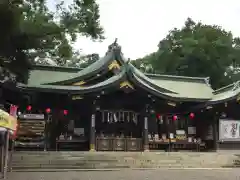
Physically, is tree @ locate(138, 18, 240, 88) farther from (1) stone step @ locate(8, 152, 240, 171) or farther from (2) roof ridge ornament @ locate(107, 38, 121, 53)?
(1) stone step @ locate(8, 152, 240, 171)

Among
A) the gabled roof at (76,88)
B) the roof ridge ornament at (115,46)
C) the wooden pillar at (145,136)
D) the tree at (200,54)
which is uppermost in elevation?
the tree at (200,54)

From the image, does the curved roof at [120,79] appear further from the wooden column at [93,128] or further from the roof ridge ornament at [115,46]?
the wooden column at [93,128]

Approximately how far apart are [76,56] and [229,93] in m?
31.0

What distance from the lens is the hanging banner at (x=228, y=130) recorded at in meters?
22.0

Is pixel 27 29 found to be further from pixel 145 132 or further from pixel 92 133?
pixel 145 132

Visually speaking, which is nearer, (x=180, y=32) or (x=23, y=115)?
(x=23, y=115)

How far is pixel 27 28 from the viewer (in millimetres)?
12102

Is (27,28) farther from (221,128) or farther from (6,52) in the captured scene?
(221,128)

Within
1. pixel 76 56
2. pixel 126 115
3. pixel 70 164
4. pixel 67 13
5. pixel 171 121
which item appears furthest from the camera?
pixel 76 56

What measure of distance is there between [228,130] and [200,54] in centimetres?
2395

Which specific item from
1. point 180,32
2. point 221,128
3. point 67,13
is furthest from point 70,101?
point 180,32


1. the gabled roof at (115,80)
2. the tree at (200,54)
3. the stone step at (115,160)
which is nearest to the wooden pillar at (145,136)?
the gabled roof at (115,80)

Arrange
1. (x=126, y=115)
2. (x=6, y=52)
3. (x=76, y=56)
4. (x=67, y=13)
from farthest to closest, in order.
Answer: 1. (x=76, y=56)
2. (x=126, y=115)
3. (x=67, y=13)
4. (x=6, y=52)

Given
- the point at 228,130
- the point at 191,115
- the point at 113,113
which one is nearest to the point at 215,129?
the point at 228,130
